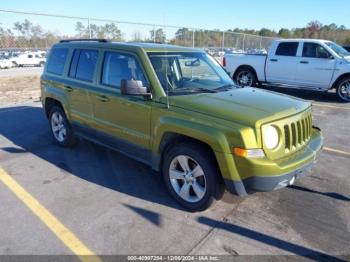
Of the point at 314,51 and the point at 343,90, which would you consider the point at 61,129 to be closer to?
the point at 314,51

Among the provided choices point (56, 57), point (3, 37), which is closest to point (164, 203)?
point (56, 57)

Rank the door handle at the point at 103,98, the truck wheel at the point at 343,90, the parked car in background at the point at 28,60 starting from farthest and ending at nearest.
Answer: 1. the parked car in background at the point at 28,60
2. the truck wheel at the point at 343,90
3. the door handle at the point at 103,98

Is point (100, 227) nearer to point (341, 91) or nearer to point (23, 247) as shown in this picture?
point (23, 247)

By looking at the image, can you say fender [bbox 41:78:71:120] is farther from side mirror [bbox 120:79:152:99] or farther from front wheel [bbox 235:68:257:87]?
front wheel [bbox 235:68:257:87]

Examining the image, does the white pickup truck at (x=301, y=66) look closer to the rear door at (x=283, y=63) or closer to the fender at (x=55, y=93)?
the rear door at (x=283, y=63)

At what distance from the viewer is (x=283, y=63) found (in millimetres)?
11281

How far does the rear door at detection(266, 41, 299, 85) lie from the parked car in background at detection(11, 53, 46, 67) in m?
24.3

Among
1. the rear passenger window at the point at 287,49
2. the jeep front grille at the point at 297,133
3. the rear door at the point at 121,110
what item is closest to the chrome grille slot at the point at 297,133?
the jeep front grille at the point at 297,133

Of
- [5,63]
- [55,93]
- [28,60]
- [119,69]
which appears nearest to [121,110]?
[119,69]

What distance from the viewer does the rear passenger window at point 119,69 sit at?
415 cm

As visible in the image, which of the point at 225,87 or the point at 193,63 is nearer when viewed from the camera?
Result: the point at 225,87

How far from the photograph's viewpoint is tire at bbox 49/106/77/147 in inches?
225

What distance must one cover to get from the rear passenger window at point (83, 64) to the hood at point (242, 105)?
5.59 feet

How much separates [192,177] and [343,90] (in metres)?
8.74
